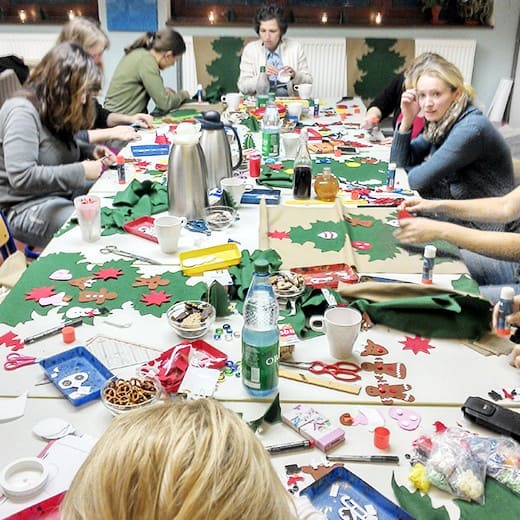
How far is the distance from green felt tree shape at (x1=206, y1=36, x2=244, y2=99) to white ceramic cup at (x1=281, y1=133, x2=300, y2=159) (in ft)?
8.67

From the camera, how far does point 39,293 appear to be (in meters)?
1.61

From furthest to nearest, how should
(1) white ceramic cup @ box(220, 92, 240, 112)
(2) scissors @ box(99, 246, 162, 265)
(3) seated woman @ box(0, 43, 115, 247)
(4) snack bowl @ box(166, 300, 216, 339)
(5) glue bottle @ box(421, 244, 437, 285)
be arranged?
(1) white ceramic cup @ box(220, 92, 240, 112) → (3) seated woman @ box(0, 43, 115, 247) → (2) scissors @ box(99, 246, 162, 265) → (5) glue bottle @ box(421, 244, 437, 285) → (4) snack bowl @ box(166, 300, 216, 339)

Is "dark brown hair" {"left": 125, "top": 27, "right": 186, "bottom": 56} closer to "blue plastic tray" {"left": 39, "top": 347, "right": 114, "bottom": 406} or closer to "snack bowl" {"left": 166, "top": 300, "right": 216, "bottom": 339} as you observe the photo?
"snack bowl" {"left": 166, "top": 300, "right": 216, "bottom": 339}

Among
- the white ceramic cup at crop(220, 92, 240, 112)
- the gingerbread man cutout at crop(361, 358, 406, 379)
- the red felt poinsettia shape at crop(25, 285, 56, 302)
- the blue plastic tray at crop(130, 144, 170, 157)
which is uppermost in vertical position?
the white ceramic cup at crop(220, 92, 240, 112)

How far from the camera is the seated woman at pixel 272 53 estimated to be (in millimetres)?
4270

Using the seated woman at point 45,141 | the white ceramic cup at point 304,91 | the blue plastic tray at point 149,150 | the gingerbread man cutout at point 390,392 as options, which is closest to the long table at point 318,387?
the gingerbread man cutout at point 390,392

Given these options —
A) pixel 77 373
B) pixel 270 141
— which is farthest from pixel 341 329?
pixel 270 141

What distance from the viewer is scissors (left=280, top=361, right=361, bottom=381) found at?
4.31 ft

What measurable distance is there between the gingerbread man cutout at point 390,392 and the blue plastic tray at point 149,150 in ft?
6.01

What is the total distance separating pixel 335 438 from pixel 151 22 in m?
4.83

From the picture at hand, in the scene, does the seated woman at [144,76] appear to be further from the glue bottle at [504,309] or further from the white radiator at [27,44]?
the glue bottle at [504,309]

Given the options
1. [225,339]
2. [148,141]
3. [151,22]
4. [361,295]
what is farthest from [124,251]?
[151,22]

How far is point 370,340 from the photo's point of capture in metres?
1.44

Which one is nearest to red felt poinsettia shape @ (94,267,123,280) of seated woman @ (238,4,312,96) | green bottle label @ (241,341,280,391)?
green bottle label @ (241,341,280,391)
